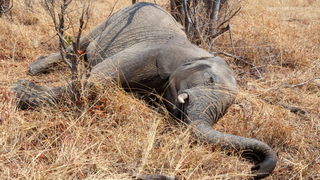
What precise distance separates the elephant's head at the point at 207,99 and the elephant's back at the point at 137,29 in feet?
2.45

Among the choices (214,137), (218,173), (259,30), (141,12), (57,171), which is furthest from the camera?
(259,30)

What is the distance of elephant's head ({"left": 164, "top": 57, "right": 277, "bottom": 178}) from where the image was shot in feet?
7.92

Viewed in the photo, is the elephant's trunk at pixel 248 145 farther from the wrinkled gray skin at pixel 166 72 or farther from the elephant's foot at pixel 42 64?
the elephant's foot at pixel 42 64

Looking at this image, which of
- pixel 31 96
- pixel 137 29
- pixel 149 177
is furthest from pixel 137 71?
pixel 149 177

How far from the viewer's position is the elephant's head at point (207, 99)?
7.92ft

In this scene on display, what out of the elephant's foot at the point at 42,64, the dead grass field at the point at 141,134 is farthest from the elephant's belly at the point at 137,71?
the elephant's foot at the point at 42,64

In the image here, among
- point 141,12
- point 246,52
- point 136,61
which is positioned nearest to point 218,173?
point 136,61

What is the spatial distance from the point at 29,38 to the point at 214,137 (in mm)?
4105

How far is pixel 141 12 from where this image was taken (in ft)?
12.9

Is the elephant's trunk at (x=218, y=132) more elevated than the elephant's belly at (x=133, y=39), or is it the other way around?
the elephant's belly at (x=133, y=39)

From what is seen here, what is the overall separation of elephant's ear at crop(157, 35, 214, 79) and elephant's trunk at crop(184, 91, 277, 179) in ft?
1.85

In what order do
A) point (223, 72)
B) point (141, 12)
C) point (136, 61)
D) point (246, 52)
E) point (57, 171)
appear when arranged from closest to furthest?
point (57, 171) → point (223, 72) → point (136, 61) → point (141, 12) → point (246, 52)

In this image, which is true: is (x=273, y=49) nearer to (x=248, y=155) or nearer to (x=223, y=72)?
(x=223, y=72)

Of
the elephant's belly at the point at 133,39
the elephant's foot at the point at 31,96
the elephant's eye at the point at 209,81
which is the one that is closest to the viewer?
the elephant's eye at the point at 209,81
